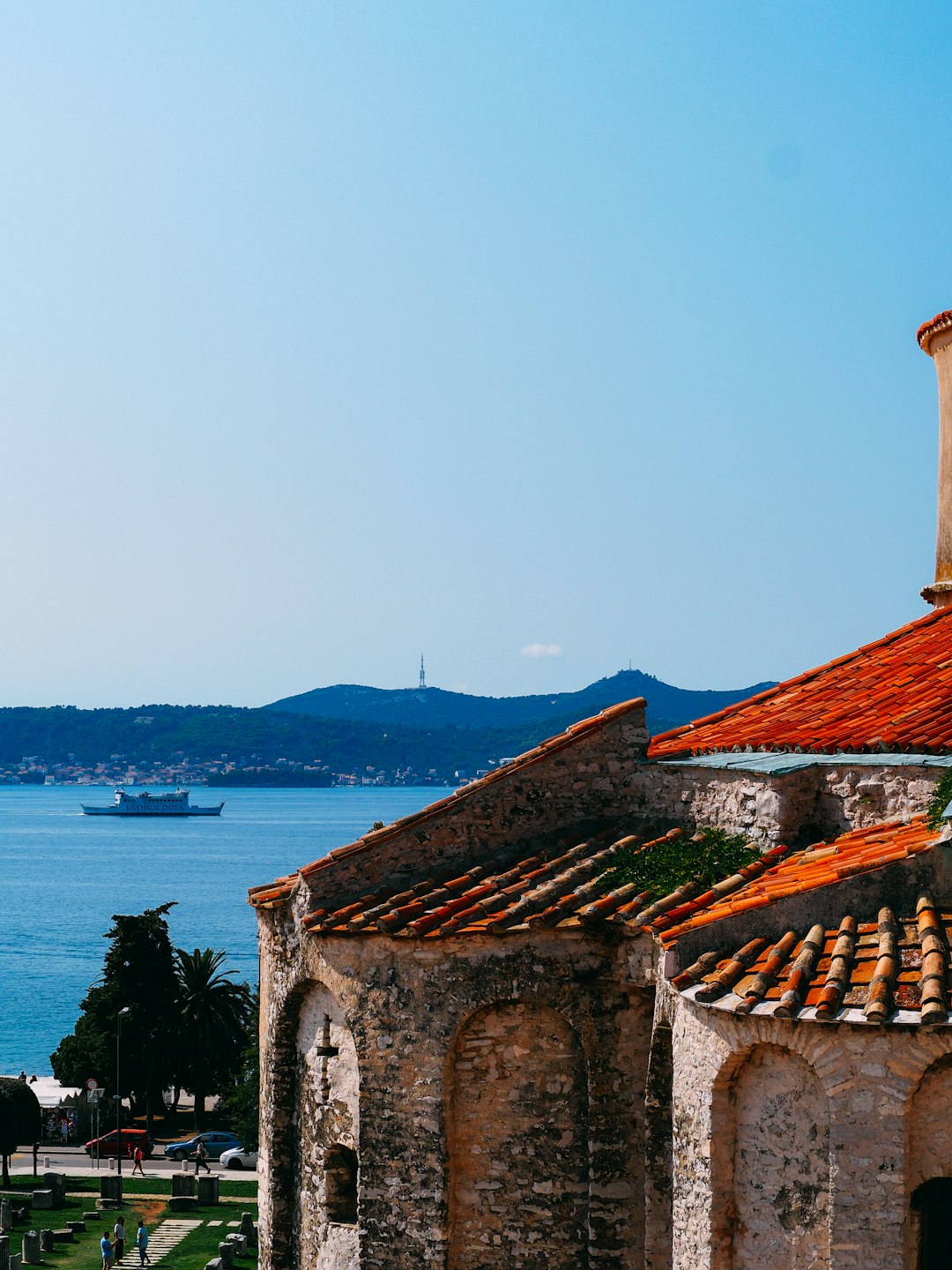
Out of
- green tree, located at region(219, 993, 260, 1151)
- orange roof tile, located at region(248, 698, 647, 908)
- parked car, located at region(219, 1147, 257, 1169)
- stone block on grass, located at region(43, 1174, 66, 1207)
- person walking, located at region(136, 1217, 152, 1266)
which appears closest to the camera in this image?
orange roof tile, located at region(248, 698, 647, 908)

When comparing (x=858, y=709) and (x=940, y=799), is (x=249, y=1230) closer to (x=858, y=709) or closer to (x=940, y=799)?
(x=858, y=709)

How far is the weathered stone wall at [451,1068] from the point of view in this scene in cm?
1256

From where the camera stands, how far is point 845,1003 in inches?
379

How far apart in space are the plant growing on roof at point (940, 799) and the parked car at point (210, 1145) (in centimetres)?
4383

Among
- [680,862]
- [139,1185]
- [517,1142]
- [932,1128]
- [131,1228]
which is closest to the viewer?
[932,1128]

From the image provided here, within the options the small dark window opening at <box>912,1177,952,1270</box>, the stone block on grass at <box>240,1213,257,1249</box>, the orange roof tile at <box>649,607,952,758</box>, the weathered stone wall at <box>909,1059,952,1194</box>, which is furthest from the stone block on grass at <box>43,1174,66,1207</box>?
the weathered stone wall at <box>909,1059,952,1194</box>

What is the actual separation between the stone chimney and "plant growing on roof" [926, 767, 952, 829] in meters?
6.41

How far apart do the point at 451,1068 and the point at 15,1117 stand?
38.6 m

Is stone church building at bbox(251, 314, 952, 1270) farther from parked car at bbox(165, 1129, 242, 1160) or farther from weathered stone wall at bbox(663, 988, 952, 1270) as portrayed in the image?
parked car at bbox(165, 1129, 242, 1160)

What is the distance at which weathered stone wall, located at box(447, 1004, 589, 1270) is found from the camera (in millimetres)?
12664

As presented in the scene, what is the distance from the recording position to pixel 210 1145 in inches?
2072

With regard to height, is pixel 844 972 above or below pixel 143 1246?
above

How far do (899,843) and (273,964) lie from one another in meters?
6.48

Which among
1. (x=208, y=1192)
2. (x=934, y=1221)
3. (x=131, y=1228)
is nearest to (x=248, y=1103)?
(x=208, y=1192)
